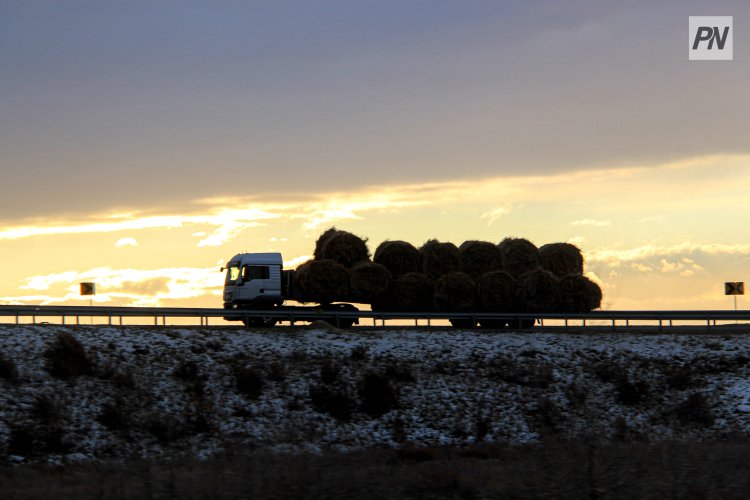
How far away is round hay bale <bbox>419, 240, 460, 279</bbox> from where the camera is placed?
40125mm

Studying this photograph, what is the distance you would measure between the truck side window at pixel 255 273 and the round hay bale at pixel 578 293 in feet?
42.6

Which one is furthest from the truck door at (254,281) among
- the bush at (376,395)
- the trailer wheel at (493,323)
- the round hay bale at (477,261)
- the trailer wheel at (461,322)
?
the bush at (376,395)

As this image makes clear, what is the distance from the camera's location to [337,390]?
2945cm

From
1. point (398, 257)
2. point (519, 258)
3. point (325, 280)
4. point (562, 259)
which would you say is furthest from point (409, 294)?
point (562, 259)

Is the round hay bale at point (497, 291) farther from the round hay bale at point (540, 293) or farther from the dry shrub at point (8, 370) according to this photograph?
the dry shrub at point (8, 370)

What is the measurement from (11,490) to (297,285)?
25774mm

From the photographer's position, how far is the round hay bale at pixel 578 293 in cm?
4003

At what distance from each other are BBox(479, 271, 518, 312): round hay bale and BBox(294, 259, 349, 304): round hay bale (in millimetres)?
5902

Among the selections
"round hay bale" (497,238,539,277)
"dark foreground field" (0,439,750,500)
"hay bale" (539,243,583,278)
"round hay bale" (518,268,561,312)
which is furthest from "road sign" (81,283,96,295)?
"dark foreground field" (0,439,750,500)

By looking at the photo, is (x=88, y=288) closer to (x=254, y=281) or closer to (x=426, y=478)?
(x=254, y=281)

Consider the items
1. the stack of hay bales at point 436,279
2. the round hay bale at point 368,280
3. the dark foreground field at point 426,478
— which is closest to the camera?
the dark foreground field at point 426,478

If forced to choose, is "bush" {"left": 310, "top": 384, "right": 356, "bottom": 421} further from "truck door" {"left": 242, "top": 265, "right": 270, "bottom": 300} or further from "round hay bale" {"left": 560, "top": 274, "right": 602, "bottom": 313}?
"round hay bale" {"left": 560, "top": 274, "right": 602, "bottom": 313}

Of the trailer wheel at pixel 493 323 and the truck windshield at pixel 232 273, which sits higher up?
the truck windshield at pixel 232 273

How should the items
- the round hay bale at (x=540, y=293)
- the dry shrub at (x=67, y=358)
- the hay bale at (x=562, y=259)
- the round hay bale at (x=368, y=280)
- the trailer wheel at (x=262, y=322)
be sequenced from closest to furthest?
1. the dry shrub at (x=67, y=358)
2. the round hay bale at (x=368, y=280)
3. the trailer wheel at (x=262, y=322)
4. the round hay bale at (x=540, y=293)
5. the hay bale at (x=562, y=259)
